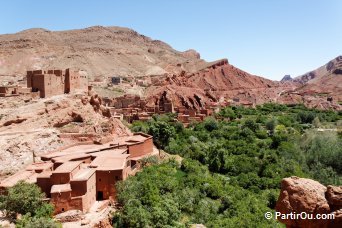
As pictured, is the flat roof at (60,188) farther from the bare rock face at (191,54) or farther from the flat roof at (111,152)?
the bare rock face at (191,54)

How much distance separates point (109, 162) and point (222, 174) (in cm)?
1194

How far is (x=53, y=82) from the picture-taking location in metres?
24.0

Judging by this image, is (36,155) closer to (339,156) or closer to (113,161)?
(113,161)

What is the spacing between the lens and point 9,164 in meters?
17.3

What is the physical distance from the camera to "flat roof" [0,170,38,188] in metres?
14.6

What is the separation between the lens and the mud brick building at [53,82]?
2341cm

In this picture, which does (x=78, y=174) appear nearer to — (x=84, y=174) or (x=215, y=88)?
(x=84, y=174)

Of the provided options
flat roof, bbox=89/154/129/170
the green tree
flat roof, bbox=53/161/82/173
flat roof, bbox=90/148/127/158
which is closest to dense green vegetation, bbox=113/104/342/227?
flat roof, bbox=89/154/129/170

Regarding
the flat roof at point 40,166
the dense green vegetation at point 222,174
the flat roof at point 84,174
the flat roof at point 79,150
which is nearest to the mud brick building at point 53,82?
the flat roof at point 79,150

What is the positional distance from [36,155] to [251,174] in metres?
14.7

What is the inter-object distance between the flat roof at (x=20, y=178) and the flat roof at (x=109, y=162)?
264 cm

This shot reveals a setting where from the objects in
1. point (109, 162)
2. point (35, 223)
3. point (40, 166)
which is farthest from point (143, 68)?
point (35, 223)

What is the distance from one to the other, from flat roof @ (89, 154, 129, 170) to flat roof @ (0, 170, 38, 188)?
2.64m

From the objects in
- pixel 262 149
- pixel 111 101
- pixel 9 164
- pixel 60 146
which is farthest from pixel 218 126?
pixel 9 164
